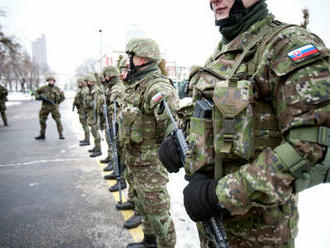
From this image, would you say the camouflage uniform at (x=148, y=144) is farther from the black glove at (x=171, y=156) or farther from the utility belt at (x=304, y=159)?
the utility belt at (x=304, y=159)

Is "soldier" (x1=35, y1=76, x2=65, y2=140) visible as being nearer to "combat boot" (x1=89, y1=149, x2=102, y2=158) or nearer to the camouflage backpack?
"combat boot" (x1=89, y1=149, x2=102, y2=158)

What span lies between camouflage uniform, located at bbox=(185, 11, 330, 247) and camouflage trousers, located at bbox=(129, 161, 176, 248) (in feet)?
3.93

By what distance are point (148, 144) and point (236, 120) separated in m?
1.61

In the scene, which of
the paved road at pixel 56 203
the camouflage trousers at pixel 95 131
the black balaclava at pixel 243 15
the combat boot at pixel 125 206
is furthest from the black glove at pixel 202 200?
the camouflage trousers at pixel 95 131

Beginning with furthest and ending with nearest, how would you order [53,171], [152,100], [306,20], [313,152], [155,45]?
[306,20] < [53,171] < [155,45] < [152,100] < [313,152]

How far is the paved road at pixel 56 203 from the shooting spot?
2958 mm

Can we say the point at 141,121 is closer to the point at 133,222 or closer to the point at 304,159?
the point at 133,222

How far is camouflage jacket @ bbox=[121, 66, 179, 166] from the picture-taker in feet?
8.04

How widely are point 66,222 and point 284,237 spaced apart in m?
3.00

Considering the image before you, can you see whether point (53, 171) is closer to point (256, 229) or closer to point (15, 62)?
point (256, 229)

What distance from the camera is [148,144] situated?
2549mm

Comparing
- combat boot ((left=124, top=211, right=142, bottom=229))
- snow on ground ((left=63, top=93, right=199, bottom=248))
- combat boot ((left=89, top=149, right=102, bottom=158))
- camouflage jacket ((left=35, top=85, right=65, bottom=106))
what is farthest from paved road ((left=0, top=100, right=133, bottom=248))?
camouflage jacket ((left=35, top=85, right=65, bottom=106))

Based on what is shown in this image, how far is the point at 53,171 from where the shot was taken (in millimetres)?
5406

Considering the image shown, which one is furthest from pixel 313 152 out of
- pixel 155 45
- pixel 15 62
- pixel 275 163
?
pixel 15 62
